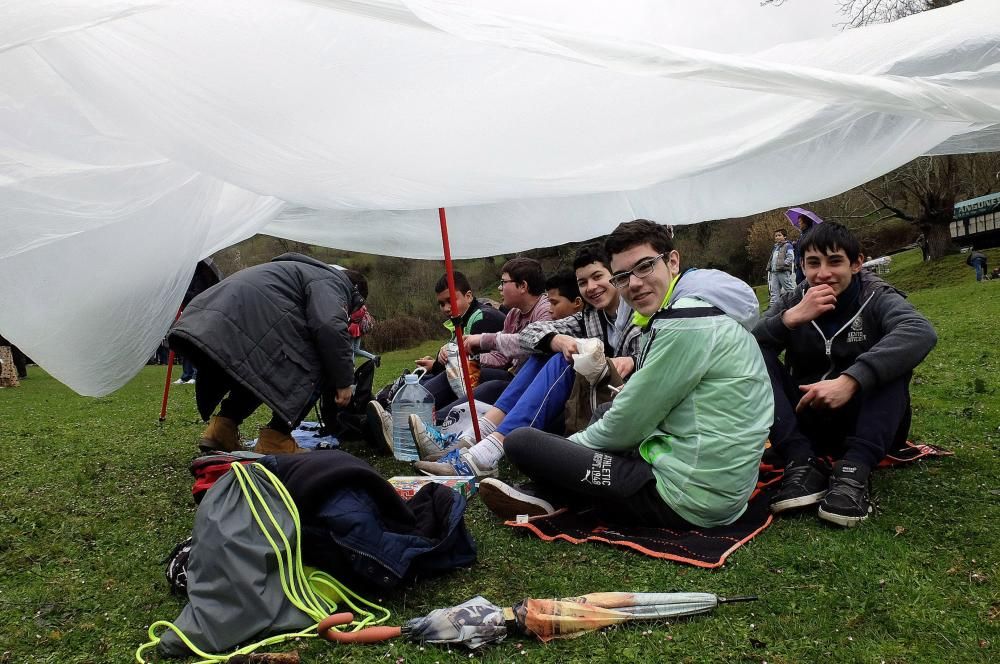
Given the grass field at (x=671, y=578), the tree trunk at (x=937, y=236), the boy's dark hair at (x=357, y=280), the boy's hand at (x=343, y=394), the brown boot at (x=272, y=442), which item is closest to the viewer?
the grass field at (x=671, y=578)

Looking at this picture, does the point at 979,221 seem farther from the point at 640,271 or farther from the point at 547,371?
the point at 640,271

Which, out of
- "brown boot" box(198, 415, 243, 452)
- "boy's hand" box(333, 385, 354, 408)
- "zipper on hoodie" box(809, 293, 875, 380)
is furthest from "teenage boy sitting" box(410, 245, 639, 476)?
"brown boot" box(198, 415, 243, 452)

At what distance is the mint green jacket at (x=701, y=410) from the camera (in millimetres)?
2924

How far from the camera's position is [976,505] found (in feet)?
10.3

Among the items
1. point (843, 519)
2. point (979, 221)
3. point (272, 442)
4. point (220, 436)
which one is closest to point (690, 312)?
point (843, 519)

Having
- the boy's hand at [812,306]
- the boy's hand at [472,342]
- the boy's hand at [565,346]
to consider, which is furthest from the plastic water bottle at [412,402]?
the boy's hand at [812,306]

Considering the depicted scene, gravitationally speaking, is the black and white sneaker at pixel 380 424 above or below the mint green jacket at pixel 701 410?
below

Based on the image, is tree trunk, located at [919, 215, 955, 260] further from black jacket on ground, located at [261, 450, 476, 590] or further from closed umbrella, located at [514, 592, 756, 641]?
black jacket on ground, located at [261, 450, 476, 590]

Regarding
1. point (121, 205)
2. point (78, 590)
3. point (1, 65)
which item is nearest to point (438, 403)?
point (121, 205)

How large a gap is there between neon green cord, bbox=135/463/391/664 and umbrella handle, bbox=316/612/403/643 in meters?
0.03

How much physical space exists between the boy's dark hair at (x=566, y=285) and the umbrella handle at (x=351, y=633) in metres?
3.03

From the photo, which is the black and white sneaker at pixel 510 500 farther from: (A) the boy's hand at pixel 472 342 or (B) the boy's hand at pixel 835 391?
(A) the boy's hand at pixel 472 342

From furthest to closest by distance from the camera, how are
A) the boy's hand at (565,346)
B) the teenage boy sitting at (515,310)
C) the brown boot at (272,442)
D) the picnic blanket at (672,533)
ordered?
the teenage boy sitting at (515,310) → the brown boot at (272,442) → the boy's hand at (565,346) → the picnic blanket at (672,533)

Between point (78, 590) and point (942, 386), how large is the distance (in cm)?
597
